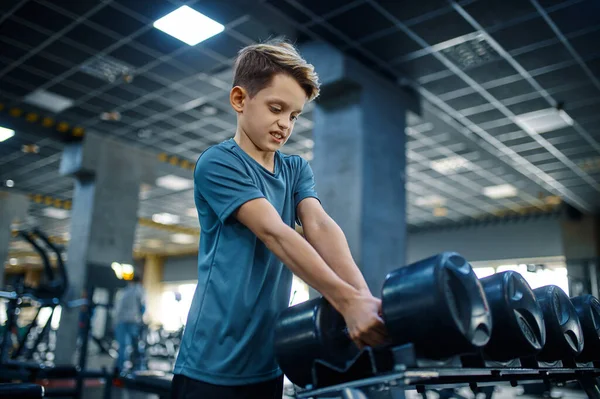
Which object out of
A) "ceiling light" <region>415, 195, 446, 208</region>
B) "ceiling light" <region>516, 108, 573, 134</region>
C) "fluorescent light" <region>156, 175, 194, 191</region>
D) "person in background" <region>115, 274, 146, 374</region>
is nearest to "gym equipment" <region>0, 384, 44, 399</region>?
"person in background" <region>115, 274, 146, 374</region>

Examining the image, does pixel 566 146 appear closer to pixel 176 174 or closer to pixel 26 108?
pixel 176 174

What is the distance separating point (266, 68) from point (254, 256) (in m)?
0.37

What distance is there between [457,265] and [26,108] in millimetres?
8702

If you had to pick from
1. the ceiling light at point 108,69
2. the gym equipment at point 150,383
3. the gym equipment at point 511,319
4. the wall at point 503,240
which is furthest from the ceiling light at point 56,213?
the gym equipment at point 511,319

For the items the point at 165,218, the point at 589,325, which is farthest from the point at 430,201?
the point at 589,325

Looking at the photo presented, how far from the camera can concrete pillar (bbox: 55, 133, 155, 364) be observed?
27.1ft

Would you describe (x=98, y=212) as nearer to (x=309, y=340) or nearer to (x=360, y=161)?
(x=360, y=161)

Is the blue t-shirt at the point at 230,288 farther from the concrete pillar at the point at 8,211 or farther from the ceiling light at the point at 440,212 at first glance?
the concrete pillar at the point at 8,211

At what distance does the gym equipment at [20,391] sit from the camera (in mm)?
1827

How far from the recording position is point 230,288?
94cm

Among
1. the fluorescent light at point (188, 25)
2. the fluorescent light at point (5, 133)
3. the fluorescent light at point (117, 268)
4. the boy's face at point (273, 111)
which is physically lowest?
the boy's face at point (273, 111)

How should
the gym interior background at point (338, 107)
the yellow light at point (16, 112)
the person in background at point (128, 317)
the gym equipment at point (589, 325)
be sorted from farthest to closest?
A: the yellow light at point (16, 112) < the person in background at point (128, 317) < the gym interior background at point (338, 107) < the gym equipment at point (589, 325)

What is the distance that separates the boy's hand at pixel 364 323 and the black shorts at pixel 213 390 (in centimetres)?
24

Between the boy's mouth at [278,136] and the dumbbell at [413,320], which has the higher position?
the boy's mouth at [278,136]
